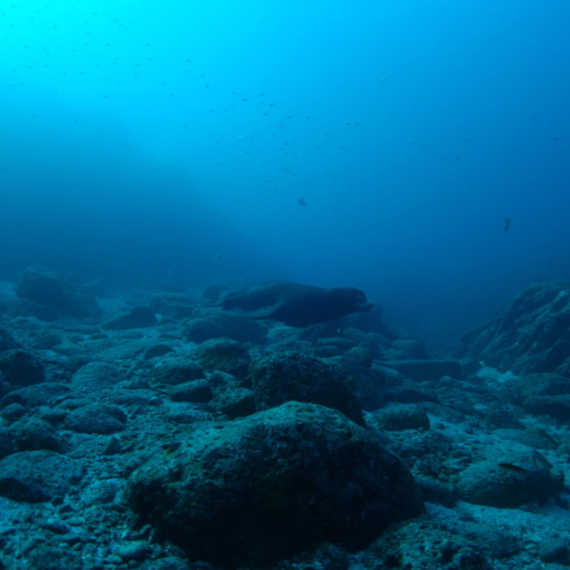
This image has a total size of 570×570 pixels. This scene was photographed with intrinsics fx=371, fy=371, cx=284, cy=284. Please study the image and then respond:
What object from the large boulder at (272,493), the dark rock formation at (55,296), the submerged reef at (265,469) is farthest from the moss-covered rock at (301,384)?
the dark rock formation at (55,296)

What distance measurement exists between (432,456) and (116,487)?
4.60 meters

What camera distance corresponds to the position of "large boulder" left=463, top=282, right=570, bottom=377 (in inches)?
487

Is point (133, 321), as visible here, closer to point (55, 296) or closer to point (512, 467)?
point (55, 296)

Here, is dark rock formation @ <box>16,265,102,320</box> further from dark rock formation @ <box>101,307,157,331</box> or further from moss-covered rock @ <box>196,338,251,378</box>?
moss-covered rock @ <box>196,338,251,378</box>

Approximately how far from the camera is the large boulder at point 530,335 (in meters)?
12.4

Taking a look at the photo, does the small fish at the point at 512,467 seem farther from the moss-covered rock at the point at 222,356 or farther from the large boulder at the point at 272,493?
the moss-covered rock at the point at 222,356

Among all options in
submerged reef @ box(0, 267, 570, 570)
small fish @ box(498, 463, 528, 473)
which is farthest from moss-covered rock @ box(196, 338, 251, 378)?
small fish @ box(498, 463, 528, 473)

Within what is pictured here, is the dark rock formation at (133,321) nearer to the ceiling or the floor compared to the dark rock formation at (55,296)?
nearer to the floor

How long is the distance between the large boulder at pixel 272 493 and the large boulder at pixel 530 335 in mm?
10805

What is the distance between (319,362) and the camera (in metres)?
5.63

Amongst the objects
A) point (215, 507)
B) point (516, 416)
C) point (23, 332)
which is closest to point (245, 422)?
point (215, 507)

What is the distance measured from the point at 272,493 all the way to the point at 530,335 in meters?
13.8

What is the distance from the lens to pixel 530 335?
13.6 metres

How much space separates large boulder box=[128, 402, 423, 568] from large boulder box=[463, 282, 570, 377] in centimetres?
1080
